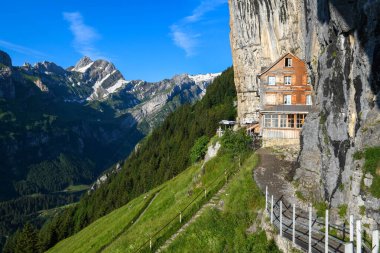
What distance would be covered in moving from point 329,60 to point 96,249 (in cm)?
4286

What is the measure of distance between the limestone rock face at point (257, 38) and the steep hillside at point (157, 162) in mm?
26802

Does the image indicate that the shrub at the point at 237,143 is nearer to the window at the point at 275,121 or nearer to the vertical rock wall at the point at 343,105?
the window at the point at 275,121

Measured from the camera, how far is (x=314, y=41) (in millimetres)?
36625

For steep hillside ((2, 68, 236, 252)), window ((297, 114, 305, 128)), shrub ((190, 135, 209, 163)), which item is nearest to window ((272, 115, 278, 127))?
window ((297, 114, 305, 128))

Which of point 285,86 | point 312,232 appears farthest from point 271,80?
point 312,232

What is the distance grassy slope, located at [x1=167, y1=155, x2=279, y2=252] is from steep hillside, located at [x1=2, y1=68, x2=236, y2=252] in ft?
244

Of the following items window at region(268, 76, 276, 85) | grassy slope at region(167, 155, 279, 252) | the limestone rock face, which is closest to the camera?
grassy slope at region(167, 155, 279, 252)

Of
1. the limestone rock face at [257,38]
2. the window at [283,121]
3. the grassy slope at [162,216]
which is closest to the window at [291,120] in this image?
the window at [283,121]

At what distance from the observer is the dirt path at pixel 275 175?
3203cm

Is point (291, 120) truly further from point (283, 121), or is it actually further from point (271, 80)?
point (271, 80)

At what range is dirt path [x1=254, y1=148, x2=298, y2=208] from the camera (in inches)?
1261

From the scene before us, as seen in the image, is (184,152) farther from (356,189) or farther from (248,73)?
(356,189)

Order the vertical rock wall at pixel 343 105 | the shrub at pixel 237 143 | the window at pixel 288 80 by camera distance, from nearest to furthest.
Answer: the vertical rock wall at pixel 343 105 < the shrub at pixel 237 143 < the window at pixel 288 80

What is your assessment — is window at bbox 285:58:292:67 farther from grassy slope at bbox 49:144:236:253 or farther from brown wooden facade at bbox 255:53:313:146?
grassy slope at bbox 49:144:236:253
